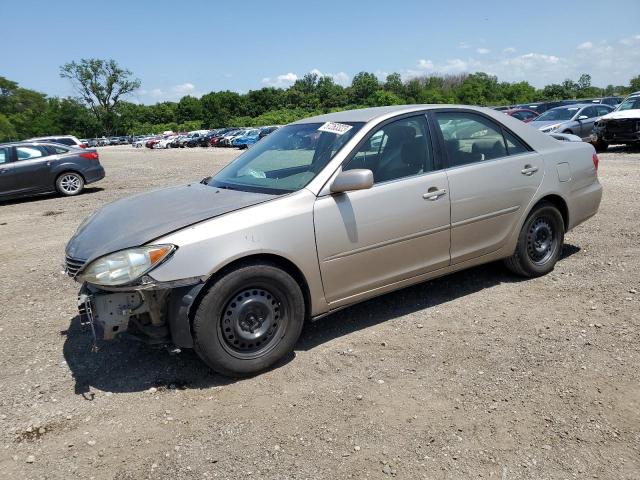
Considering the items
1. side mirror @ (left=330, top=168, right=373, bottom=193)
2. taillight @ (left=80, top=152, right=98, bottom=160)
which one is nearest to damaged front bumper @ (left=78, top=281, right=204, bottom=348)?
side mirror @ (left=330, top=168, right=373, bottom=193)

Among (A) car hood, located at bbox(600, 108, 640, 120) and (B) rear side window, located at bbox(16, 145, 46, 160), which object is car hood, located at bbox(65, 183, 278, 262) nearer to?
(B) rear side window, located at bbox(16, 145, 46, 160)

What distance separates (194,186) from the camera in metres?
4.41

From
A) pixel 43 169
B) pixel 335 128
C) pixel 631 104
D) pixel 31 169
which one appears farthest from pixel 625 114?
pixel 31 169

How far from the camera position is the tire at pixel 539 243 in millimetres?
4766

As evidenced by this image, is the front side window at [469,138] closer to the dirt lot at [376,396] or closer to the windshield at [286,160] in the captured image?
the windshield at [286,160]

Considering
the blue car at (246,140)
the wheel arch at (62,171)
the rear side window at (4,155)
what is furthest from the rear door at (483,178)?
the blue car at (246,140)

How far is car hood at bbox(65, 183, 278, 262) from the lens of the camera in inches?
130

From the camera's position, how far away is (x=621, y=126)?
15750mm

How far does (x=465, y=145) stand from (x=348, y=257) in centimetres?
158

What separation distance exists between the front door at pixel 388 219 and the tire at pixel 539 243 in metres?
0.99

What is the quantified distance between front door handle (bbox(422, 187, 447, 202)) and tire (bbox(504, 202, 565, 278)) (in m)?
1.10

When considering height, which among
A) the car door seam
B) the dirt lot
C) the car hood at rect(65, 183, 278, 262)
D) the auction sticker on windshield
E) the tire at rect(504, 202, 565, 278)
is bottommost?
the dirt lot

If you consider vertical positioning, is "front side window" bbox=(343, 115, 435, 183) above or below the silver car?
above

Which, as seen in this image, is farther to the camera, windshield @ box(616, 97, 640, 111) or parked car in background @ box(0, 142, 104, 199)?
windshield @ box(616, 97, 640, 111)
